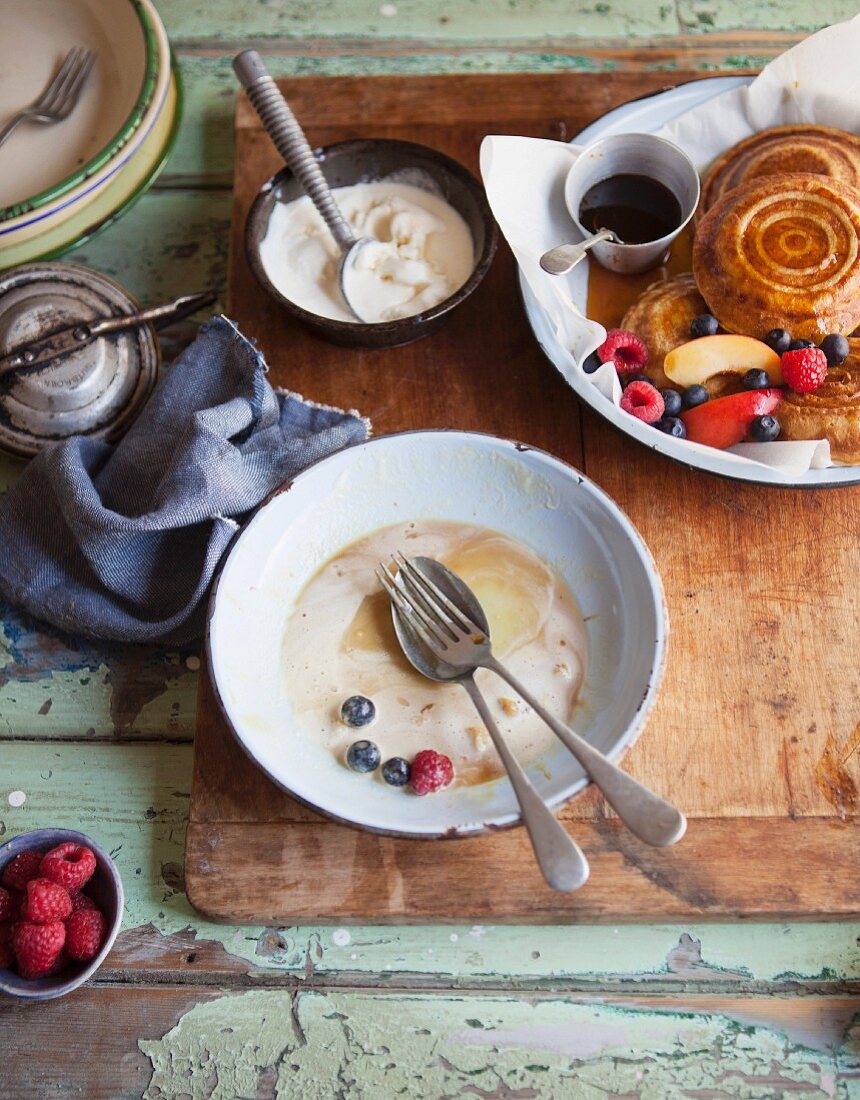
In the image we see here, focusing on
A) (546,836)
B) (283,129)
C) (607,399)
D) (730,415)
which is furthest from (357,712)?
(283,129)

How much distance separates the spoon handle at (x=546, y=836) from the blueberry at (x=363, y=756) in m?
0.16

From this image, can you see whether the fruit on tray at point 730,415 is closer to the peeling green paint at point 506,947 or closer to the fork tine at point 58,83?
the peeling green paint at point 506,947

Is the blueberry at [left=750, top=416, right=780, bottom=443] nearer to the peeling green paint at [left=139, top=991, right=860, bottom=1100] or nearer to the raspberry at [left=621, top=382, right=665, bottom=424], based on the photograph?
the raspberry at [left=621, top=382, right=665, bottom=424]

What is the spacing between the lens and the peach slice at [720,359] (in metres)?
1.46

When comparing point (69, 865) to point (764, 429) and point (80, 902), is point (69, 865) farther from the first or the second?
point (764, 429)

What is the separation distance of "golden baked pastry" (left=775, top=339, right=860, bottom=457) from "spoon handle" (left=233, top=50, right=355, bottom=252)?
74cm

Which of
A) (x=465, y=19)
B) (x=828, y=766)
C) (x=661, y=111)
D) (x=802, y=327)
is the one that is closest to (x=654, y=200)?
(x=661, y=111)

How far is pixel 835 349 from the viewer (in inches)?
57.5

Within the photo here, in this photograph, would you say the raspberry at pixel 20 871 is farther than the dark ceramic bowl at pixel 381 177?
No

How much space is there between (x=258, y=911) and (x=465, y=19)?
1.67m

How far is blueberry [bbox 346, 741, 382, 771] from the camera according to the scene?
1.29 meters

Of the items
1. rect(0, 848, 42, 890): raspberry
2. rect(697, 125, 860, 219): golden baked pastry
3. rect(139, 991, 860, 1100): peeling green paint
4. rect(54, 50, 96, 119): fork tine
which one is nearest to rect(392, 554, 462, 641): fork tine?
rect(139, 991, 860, 1100): peeling green paint

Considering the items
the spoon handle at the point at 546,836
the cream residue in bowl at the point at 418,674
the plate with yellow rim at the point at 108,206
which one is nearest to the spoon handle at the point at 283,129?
the plate with yellow rim at the point at 108,206

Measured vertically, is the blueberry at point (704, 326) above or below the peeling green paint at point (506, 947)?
above
